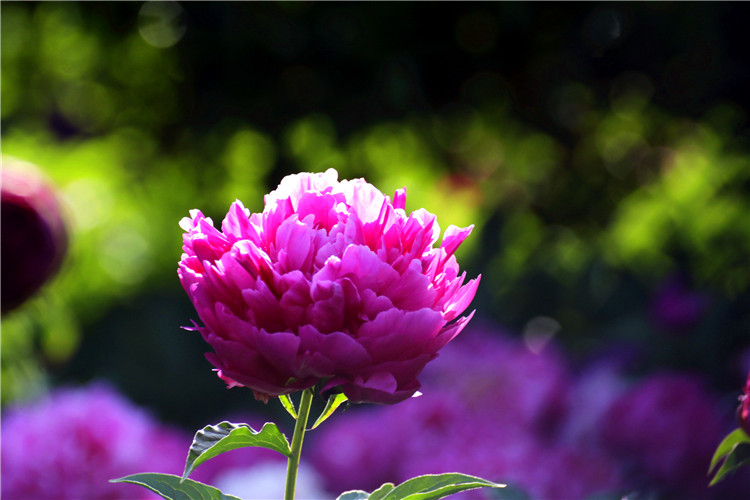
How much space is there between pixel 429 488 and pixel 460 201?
940mm

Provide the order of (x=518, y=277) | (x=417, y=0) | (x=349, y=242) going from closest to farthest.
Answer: (x=349, y=242), (x=518, y=277), (x=417, y=0)

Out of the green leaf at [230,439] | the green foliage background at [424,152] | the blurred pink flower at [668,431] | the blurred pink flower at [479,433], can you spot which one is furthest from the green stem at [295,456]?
the green foliage background at [424,152]

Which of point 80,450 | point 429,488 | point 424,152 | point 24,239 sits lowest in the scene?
point 429,488

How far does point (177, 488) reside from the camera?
26cm

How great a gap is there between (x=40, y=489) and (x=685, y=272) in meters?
0.73

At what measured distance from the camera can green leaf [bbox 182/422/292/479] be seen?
245mm

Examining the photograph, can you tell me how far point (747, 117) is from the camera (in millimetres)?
1096

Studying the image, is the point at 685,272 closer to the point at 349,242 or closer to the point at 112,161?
the point at 349,242

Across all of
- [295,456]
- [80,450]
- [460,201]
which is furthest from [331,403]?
[460,201]

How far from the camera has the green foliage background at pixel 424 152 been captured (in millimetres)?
996

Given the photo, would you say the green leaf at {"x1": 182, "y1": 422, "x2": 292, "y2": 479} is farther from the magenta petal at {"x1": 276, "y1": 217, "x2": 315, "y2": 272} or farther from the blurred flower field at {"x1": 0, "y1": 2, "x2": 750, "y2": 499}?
the blurred flower field at {"x1": 0, "y1": 2, "x2": 750, "y2": 499}

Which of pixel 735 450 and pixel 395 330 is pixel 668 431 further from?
pixel 395 330

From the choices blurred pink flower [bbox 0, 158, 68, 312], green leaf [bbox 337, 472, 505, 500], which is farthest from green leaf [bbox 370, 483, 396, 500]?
blurred pink flower [bbox 0, 158, 68, 312]

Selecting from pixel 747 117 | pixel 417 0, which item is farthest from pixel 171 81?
pixel 747 117
